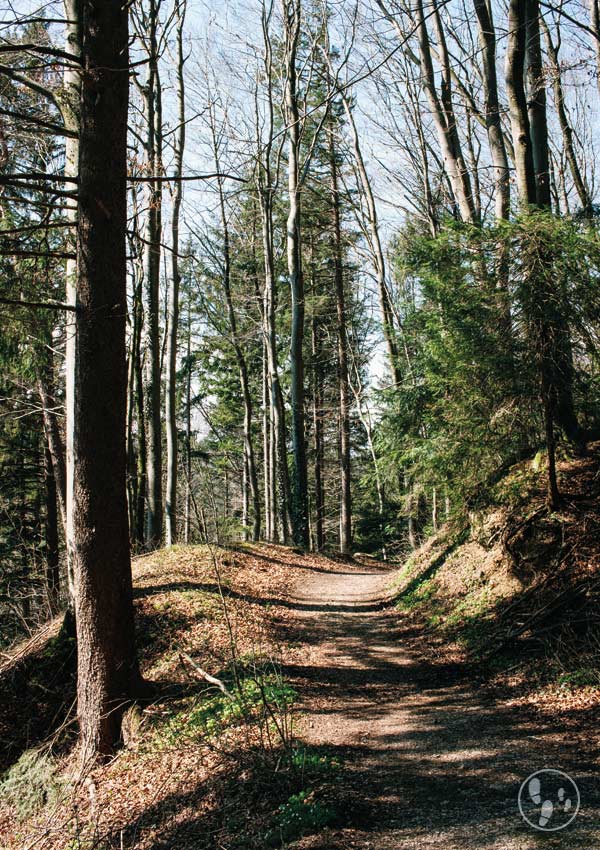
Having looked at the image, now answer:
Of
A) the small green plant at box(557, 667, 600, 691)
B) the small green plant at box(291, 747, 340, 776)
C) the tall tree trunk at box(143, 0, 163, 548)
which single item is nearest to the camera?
the small green plant at box(291, 747, 340, 776)

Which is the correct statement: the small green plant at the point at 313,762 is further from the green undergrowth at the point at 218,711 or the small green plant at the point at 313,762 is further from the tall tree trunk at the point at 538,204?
the tall tree trunk at the point at 538,204

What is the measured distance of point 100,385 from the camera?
19.7 ft

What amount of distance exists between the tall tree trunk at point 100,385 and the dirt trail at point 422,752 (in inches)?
81.6

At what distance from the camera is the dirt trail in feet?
12.0

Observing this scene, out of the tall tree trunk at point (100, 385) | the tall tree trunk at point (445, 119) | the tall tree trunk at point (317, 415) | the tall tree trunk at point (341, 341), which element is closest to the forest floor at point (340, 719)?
the tall tree trunk at point (100, 385)

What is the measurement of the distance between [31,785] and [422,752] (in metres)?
3.92

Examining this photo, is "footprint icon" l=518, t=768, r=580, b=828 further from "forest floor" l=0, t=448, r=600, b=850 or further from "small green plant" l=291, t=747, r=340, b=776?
"small green plant" l=291, t=747, r=340, b=776

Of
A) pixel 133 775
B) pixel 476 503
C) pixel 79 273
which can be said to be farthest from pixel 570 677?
pixel 79 273

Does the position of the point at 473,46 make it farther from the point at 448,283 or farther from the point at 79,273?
the point at 79,273

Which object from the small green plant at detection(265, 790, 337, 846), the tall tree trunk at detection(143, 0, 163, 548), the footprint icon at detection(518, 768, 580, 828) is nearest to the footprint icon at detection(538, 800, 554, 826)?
the footprint icon at detection(518, 768, 580, 828)

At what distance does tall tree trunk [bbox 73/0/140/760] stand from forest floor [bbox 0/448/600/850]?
0.53m

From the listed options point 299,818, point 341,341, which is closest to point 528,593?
point 299,818

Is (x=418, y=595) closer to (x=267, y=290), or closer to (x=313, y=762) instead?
(x=313, y=762)

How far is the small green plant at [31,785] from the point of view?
19.6 feet
